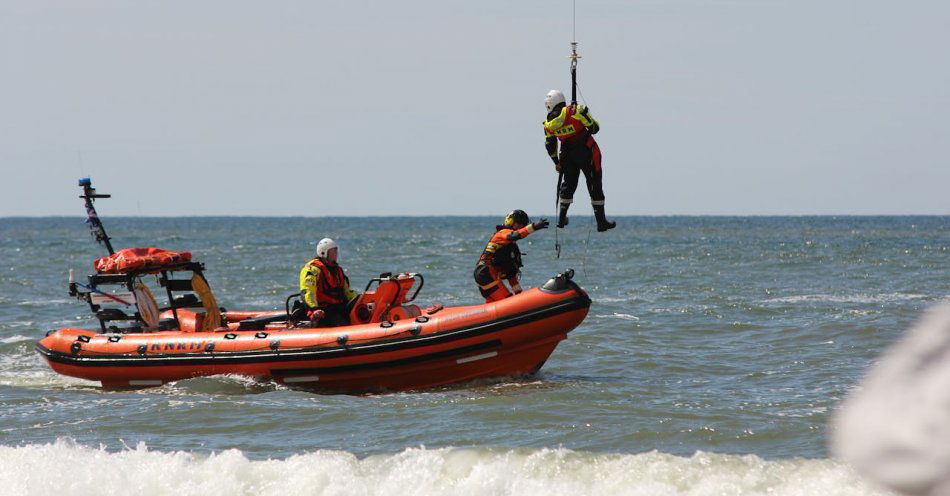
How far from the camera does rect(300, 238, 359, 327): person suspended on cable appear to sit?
1012cm

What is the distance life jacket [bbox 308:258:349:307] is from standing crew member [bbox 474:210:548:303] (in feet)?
4.22

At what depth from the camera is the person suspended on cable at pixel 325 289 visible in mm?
10125

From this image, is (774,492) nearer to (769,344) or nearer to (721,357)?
(721,357)

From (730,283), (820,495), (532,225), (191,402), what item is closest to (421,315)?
(532,225)

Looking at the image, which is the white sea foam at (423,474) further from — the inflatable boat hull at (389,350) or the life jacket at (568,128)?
the life jacket at (568,128)

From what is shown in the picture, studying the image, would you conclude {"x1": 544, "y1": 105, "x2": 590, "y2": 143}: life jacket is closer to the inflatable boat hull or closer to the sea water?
the sea water

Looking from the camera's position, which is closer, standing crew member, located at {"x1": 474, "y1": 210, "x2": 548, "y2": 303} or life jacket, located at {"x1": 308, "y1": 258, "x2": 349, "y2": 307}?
standing crew member, located at {"x1": 474, "y1": 210, "x2": 548, "y2": 303}

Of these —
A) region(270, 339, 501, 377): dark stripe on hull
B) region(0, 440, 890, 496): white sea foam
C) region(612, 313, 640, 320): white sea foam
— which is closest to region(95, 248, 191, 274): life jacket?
region(270, 339, 501, 377): dark stripe on hull

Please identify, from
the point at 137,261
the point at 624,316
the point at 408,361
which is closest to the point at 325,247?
the point at 408,361

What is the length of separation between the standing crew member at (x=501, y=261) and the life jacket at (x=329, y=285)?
129cm

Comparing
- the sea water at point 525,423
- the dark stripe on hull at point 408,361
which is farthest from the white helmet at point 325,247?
the sea water at point 525,423

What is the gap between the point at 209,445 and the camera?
25.3 feet

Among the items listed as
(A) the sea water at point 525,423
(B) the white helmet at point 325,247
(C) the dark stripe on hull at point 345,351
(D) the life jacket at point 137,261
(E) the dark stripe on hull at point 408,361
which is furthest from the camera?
(D) the life jacket at point 137,261

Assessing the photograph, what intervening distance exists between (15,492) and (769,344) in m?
8.94
